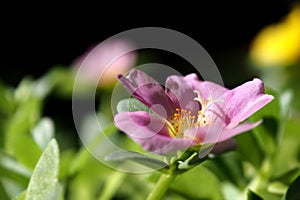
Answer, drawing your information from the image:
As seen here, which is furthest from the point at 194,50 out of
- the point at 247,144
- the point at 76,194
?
the point at 76,194

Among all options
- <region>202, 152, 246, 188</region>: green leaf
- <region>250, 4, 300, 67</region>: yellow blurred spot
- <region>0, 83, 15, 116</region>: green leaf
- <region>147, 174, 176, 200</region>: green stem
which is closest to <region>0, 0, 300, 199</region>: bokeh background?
<region>250, 4, 300, 67</region>: yellow blurred spot

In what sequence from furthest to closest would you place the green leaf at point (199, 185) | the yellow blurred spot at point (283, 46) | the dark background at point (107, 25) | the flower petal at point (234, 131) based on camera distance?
the dark background at point (107, 25) < the yellow blurred spot at point (283, 46) < the green leaf at point (199, 185) < the flower petal at point (234, 131)

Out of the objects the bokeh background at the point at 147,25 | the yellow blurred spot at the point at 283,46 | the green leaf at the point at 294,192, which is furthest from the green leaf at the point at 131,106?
the yellow blurred spot at the point at 283,46

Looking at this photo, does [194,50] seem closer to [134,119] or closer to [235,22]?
[134,119]

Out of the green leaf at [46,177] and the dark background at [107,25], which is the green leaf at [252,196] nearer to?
the green leaf at [46,177]

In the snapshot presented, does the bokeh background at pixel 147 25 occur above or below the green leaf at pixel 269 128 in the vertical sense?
below

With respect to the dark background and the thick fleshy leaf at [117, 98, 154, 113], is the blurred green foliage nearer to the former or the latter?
the thick fleshy leaf at [117, 98, 154, 113]

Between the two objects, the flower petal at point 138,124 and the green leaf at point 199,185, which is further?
the green leaf at point 199,185
